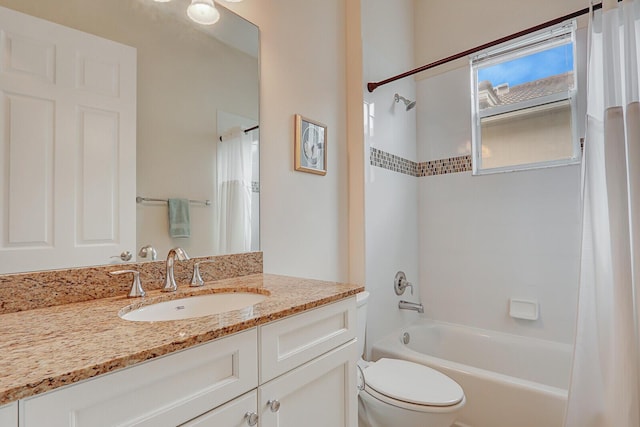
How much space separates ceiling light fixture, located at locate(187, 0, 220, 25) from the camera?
1291 millimetres

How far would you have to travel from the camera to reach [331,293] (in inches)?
39.9

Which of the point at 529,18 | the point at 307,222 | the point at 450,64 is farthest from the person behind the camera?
the point at 450,64

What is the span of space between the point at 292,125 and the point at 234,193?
487mm

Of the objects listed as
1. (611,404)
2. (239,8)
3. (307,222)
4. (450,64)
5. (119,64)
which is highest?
(450,64)

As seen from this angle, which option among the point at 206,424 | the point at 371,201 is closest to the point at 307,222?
the point at 371,201

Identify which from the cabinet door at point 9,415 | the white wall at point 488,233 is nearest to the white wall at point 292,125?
the white wall at point 488,233

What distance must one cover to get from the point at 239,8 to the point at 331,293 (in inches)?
50.2

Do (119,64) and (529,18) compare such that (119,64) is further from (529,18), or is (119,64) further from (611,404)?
(529,18)

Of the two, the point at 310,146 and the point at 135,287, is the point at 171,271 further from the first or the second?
the point at 310,146

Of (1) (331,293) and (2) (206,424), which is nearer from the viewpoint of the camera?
(2) (206,424)

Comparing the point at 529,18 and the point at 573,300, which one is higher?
the point at 529,18

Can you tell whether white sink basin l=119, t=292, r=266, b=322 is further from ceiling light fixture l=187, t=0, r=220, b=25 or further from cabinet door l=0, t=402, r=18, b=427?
ceiling light fixture l=187, t=0, r=220, b=25

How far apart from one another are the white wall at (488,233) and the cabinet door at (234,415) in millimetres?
2067

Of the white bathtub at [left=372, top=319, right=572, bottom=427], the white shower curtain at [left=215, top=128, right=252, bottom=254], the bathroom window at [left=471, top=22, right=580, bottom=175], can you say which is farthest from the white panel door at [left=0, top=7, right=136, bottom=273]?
the bathroom window at [left=471, top=22, right=580, bottom=175]
